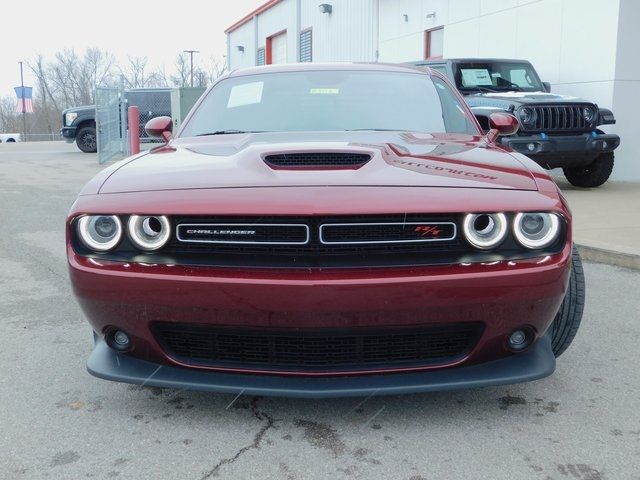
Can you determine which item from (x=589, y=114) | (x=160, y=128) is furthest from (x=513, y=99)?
(x=160, y=128)

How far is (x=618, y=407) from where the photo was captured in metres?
2.73

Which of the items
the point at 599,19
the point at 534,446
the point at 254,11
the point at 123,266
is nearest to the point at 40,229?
the point at 123,266

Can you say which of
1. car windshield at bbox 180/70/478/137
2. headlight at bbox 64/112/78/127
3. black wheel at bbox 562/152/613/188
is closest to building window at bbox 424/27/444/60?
black wheel at bbox 562/152/613/188

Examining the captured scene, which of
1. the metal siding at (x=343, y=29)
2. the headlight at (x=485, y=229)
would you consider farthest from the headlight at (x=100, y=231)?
the metal siding at (x=343, y=29)

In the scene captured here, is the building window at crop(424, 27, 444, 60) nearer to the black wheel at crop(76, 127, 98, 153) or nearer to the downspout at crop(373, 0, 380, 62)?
the downspout at crop(373, 0, 380, 62)

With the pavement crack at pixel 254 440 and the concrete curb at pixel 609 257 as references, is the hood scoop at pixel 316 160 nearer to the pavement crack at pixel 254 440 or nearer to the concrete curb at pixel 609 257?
the pavement crack at pixel 254 440

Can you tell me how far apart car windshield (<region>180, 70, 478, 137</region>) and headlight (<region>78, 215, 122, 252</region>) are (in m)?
1.30

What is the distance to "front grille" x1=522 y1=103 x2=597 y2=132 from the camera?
337 inches

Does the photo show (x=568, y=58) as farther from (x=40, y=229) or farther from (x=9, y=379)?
(x=9, y=379)

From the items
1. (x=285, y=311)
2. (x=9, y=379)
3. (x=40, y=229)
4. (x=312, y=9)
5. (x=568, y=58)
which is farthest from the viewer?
(x=312, y=9)

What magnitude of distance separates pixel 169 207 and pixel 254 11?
2696cm

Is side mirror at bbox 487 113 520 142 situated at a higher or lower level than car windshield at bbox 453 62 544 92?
lower

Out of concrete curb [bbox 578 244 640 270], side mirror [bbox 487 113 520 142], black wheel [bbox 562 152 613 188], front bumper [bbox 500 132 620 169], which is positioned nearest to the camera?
side mirror [bbox 487 113 520 142]

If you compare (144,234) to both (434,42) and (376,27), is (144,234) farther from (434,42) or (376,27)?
(376,27)
